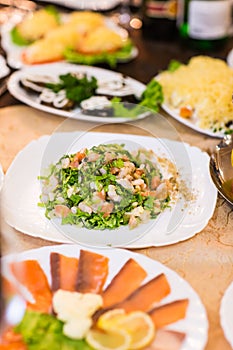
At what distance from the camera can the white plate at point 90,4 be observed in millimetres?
2098

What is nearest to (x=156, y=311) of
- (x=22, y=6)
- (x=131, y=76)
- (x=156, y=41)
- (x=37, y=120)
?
(x=37, y=120)

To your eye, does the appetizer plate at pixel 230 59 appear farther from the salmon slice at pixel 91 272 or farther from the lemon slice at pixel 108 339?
the lemon slice at pixel 108 339

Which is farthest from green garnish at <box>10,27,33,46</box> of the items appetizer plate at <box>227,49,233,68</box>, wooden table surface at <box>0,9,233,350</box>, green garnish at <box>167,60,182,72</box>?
appetizer plate at <box>227,49,233,68</box>

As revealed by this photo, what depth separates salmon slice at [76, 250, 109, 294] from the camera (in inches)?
36.8

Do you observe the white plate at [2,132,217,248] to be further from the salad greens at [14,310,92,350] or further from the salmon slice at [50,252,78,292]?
the salad greens at [14,310,92,350]

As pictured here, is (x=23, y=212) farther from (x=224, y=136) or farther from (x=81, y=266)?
(x=224, y=136)

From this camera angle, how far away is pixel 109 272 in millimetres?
968

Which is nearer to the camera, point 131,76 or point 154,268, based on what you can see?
point 154,268

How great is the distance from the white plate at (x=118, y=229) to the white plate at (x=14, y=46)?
1.63 feet

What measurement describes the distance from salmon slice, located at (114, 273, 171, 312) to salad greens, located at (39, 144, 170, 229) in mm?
169

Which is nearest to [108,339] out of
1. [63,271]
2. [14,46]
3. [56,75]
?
[63,271]

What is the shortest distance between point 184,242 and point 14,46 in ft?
3.29

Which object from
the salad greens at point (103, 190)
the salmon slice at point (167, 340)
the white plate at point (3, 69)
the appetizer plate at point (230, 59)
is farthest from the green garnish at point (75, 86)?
the salmon slice at point (167, 340)

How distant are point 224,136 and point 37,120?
1.51 ft
